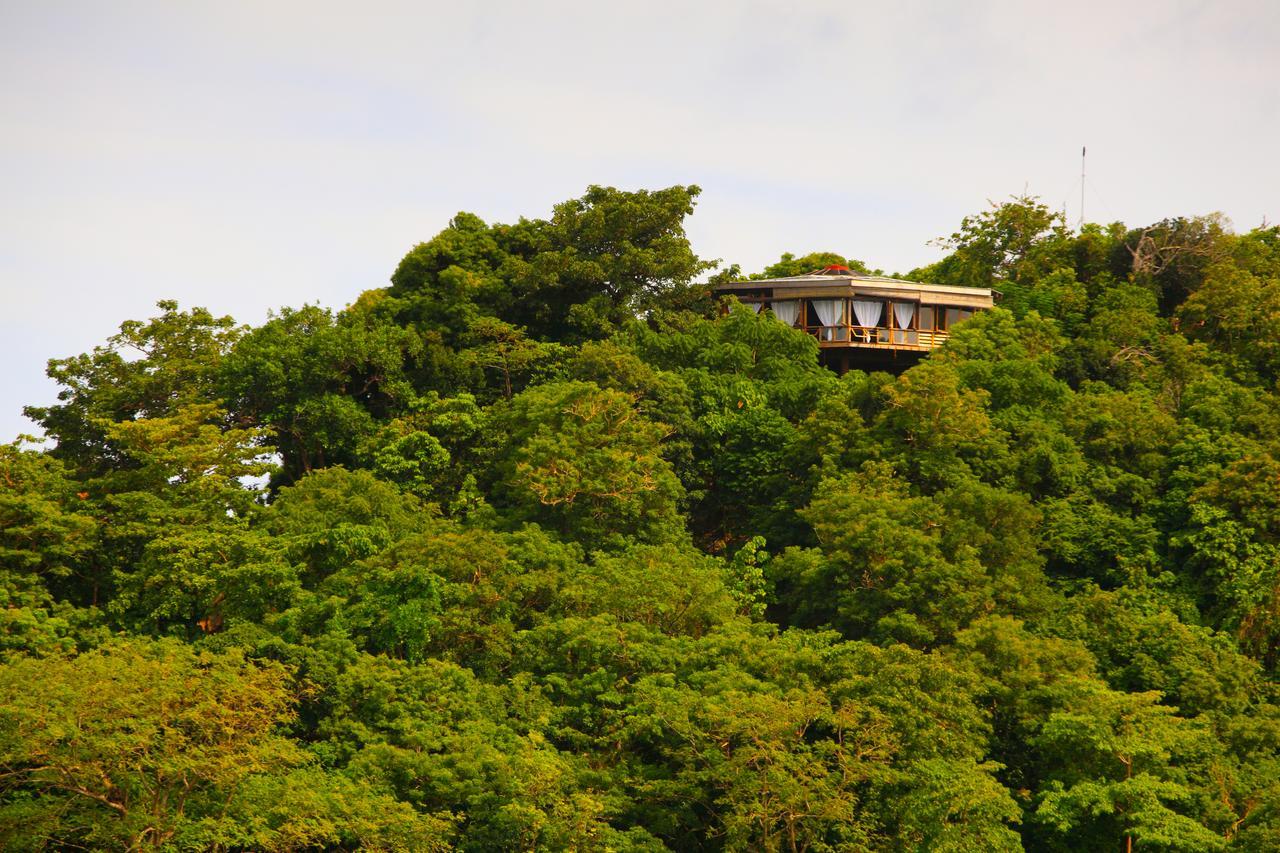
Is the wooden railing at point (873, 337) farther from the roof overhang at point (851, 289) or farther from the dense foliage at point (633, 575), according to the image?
the dense foliage at point (633, 575)

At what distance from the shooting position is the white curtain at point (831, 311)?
4394 centimetres

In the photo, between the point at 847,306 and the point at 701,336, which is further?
the point at 847,306

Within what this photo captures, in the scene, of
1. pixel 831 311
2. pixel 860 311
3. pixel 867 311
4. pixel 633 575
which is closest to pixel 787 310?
pixel 831 311

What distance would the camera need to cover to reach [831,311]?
44.0 m

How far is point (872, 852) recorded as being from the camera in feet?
88.0

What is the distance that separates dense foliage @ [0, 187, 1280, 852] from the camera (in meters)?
26.5

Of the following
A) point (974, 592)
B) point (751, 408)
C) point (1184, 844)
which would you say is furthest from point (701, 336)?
point (1184, 844)

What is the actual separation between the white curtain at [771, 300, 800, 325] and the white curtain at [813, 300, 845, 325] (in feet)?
1.76

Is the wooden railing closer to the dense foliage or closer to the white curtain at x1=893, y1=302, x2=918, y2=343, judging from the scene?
the white curtain at x1=893, y1=302, x2=918, y2=343

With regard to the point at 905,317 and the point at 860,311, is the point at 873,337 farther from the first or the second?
the point at 905,317

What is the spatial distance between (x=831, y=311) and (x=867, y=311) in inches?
35.1

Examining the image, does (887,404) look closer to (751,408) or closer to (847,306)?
(751,408)

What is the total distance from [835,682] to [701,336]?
43.9ft

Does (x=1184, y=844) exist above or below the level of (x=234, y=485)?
below
